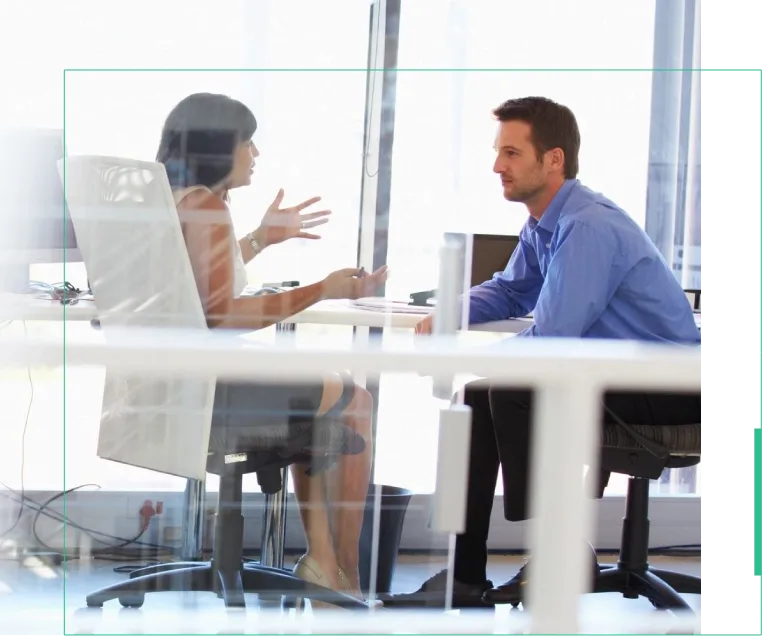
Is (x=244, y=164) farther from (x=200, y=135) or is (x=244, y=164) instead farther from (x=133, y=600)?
(x=133, y=600)

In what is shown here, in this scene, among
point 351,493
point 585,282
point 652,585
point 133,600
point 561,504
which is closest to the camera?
point 561,504

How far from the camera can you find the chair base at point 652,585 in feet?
7.06

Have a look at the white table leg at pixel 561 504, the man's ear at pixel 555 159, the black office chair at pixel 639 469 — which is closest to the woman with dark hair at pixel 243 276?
the man's ear at pixel 555 159

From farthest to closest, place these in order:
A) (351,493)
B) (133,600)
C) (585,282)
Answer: (133,600) < (351,493) < (585,282)

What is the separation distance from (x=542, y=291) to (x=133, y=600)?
99 cm

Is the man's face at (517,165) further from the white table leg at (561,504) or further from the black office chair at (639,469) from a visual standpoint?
the white table leg at (561,504)

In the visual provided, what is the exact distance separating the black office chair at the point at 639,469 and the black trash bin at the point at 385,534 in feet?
1.53

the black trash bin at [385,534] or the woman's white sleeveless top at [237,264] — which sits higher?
the woman's white sleeveless top at [237,264]

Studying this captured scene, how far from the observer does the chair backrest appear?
1.87 metres

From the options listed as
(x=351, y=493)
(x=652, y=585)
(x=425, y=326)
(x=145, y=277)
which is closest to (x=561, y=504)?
(x=425, y=326)

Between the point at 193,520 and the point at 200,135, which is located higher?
the point at 200,135

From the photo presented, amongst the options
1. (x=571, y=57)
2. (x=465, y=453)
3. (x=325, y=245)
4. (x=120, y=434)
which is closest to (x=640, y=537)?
(x=325, y=245)

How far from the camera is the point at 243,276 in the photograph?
1.88m

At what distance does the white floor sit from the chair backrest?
279 millimetres
